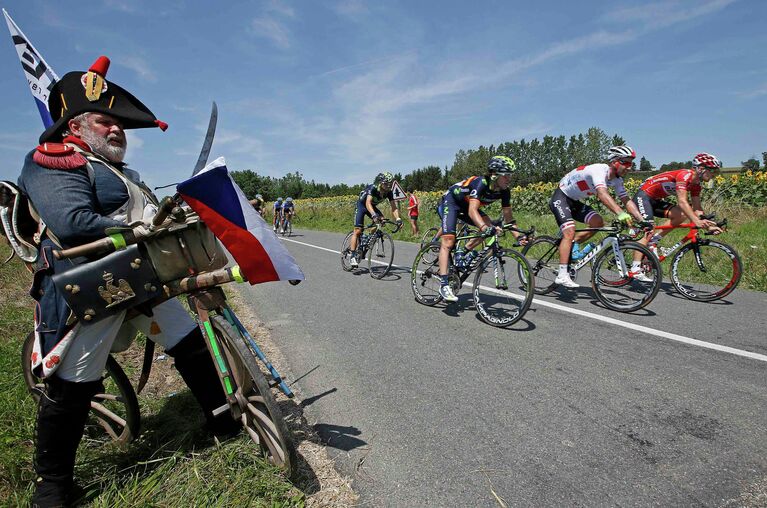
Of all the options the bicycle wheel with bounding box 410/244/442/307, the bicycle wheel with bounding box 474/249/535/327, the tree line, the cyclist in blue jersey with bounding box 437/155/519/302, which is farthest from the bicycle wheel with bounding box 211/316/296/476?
the tree line

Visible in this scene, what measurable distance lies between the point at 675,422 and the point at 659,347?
1.46 m

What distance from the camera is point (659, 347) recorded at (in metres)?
3.93

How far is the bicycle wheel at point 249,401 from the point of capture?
2.14 metres

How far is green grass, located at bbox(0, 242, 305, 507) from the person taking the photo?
81.7 inches

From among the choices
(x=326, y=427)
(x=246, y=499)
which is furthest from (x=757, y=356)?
(x=246, y=499)

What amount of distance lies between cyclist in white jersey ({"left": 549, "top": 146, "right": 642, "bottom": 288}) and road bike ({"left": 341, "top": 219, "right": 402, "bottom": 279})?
11.2 ft

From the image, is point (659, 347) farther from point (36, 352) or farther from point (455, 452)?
point (36, 352)

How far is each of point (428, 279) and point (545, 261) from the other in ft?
6.97

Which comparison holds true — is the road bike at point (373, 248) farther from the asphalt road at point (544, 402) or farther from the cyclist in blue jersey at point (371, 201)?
the asphalt road at point (544, 402)

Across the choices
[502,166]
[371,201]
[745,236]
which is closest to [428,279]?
[502,166]

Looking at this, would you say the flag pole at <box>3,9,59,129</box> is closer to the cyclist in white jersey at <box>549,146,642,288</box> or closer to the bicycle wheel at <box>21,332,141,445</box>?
the bicycle wheel at <box>21,332,141,445</box>

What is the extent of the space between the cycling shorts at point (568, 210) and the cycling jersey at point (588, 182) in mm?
92

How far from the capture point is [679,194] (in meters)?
6.46

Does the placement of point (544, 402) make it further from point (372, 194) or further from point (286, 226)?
point (286, 226)
